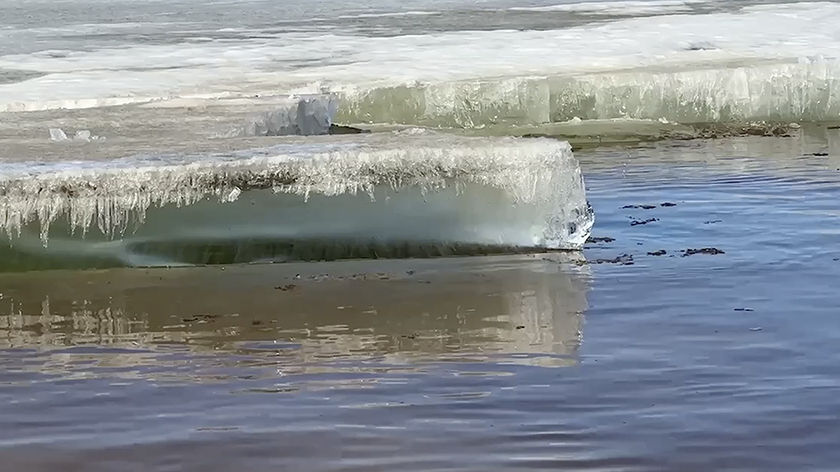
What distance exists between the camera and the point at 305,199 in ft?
16.6

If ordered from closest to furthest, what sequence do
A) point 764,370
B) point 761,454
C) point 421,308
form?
point 761,454, point 764,370, point 421,308

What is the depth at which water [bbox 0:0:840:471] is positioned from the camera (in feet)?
10.4

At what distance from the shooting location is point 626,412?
10.9 ft

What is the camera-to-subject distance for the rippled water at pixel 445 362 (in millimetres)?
3086

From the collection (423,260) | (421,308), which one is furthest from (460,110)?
(421,308)

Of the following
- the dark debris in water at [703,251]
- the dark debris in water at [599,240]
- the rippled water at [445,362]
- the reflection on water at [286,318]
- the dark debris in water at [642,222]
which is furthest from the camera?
the dark debris in water at [642,222]

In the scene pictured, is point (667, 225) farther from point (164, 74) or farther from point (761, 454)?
point (164, 74)

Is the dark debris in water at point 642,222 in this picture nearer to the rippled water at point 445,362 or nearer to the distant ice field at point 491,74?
the rippled water at point 445,362

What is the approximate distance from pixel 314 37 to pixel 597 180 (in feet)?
23.3

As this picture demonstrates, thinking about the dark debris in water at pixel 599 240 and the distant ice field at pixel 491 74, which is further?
the distant ice field at pixel 491 74

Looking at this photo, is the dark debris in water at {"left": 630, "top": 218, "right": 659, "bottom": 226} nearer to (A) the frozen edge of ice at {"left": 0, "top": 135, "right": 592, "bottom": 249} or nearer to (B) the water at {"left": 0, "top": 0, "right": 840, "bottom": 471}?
(B) the water at {"left": 0, "top": 0, "right": 840, "bottom": 471}

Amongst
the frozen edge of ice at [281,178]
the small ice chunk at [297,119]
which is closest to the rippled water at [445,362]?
the frozen edge of ice at [281,178]

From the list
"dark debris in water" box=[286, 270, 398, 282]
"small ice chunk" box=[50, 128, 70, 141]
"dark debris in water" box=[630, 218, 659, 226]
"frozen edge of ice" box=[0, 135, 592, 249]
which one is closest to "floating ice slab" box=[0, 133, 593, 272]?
"frozen edge of ice" box=[0, 135, 592, 249]

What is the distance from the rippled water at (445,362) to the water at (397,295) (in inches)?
0.5
